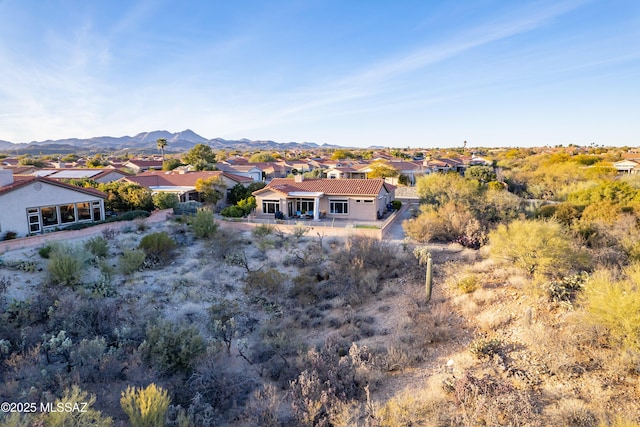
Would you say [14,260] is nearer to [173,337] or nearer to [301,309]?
[173,337]

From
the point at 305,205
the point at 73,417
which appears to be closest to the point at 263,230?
the point at 305,205

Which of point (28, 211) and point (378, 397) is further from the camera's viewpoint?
point (28, 211)

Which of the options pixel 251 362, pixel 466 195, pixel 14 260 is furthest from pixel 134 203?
pixel 466 195

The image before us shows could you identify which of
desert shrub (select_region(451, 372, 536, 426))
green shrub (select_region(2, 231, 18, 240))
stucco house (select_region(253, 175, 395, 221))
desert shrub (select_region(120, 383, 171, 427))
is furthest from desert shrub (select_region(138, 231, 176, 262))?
desert shrub (select_region(451, 372, 536, 426))

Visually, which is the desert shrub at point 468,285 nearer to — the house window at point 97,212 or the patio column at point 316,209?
the patio column at point 316,209

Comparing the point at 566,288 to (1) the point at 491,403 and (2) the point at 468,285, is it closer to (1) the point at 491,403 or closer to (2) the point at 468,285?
(2) the point at 468,285

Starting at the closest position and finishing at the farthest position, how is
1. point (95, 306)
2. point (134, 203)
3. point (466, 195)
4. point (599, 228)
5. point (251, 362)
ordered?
point (251, 362) < point (95, 306) < point (599, 228) < point (466, 195) < point (134, 203)
